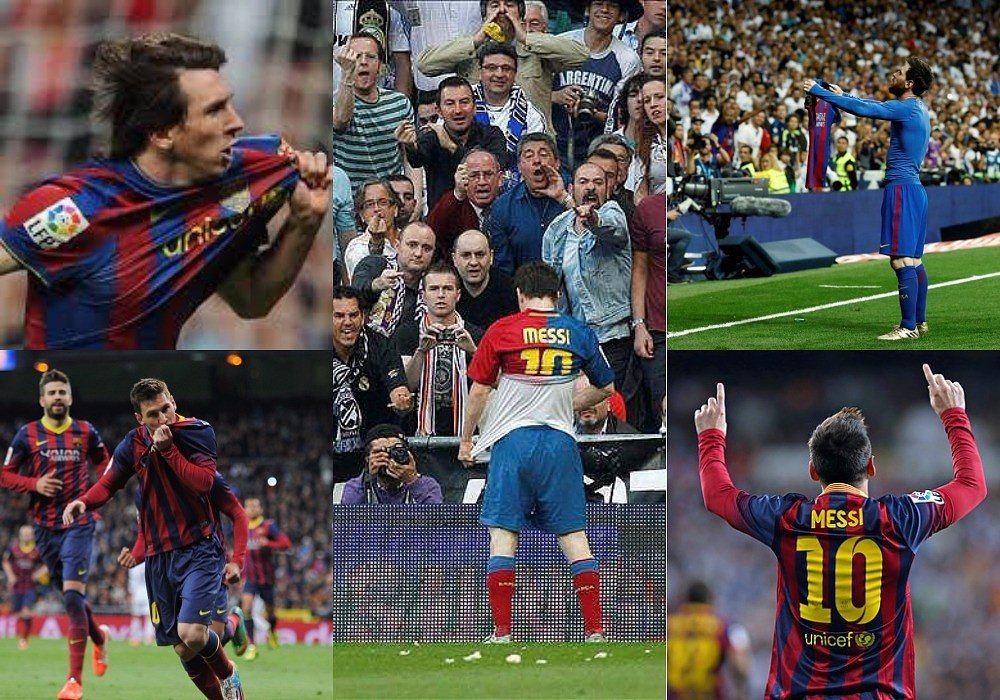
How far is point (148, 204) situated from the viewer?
8.60 m

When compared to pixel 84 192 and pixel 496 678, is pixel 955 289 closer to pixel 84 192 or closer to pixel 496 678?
pixel 496 678

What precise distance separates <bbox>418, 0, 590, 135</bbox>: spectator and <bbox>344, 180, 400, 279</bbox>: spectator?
66 cm

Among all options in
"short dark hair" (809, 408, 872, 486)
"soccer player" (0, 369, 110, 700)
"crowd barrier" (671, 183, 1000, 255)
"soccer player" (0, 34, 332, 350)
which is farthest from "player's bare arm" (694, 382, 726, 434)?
"crowd barrier" (671, 183, 1000, 255)

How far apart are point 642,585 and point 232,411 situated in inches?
338

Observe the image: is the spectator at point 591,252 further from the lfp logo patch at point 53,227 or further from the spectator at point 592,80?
the lfp logo patch at point 53,227

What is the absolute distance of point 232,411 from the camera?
16.3 metres

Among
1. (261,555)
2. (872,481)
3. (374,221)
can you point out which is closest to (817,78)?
(261,555)

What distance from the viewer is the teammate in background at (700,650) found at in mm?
10539

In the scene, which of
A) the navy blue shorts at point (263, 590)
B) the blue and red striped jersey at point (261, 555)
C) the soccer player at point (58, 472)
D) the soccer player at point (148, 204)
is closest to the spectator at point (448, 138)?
the soccer player at point (148, 204)

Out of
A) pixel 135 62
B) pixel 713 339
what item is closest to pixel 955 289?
pixel 713 339

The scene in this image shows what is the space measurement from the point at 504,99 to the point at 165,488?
2582 millimetres

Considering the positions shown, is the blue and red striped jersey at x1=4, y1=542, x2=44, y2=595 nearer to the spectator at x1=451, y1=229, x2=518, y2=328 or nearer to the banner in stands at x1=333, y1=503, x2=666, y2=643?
the banner in stands at x1=333, y1=503, x2=666, y2=643

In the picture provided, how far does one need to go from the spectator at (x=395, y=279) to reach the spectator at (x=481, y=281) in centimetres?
17

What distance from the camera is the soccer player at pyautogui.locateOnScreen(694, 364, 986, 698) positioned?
5.51 metres
